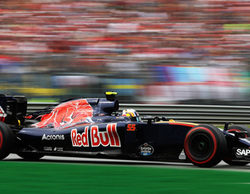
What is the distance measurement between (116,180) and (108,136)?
2.31 metres

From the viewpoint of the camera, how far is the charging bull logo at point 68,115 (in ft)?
28.8

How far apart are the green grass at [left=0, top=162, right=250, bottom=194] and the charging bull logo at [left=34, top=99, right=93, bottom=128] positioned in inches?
52.2

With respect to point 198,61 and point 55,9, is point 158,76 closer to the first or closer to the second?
point 198,61

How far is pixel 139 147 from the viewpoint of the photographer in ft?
26.5

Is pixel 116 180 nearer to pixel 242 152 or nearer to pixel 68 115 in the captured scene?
pixel 242 152

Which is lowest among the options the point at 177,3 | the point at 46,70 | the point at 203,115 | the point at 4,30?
the point at 203,115

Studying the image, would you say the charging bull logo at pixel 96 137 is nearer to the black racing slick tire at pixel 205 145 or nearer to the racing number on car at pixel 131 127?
the racing number on car at pixel 131 127

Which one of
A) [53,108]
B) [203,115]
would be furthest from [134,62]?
[53,108]

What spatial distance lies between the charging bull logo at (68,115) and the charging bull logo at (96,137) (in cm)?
38

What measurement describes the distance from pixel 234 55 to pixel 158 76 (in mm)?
2718

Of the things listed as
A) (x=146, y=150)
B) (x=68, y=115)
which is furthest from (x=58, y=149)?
(x=146, y=150)

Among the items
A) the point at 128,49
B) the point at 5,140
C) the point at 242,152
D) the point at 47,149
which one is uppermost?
the point at 128,49

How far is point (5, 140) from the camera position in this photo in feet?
28.1

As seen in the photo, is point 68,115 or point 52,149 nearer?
point 52,149
